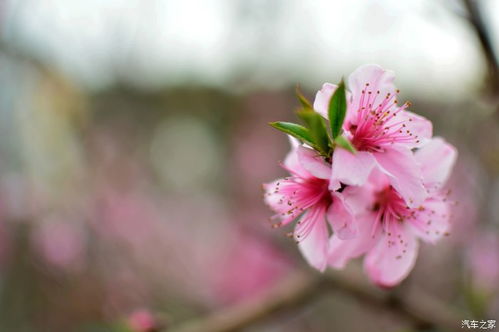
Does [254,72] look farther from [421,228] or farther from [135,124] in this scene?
[421,228]

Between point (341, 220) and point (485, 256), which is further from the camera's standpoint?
point (485, 256)

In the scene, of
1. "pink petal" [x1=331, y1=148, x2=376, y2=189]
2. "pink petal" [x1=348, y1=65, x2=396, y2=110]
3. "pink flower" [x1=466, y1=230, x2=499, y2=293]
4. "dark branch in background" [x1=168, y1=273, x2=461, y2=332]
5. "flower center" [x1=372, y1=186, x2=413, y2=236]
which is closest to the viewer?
"pink petal" [x1=331, y1=148, x2=376, y2=189]

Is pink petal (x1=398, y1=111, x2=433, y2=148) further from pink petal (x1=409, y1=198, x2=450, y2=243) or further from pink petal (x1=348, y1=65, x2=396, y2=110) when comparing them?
pink petal (x1=409, y1=198, x2=450, y2=243)

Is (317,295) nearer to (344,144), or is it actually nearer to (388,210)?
(388,210)

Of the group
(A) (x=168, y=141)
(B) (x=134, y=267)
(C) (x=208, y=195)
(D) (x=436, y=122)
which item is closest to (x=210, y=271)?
(B) (x=134, y=267)

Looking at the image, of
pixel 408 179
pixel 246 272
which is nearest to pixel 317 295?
pixel 408 179

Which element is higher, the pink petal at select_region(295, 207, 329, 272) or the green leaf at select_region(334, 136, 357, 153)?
the green leaf at select_region(334, 136, 357, 153)

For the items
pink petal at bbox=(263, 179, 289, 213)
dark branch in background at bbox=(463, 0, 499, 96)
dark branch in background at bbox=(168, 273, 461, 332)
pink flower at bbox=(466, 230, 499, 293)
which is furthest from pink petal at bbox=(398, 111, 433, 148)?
pink flower at bbox=(466, 230, 499, 293)

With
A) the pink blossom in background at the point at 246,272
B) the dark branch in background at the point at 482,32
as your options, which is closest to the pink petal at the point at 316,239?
the dark branch in background at the point at 482,32
